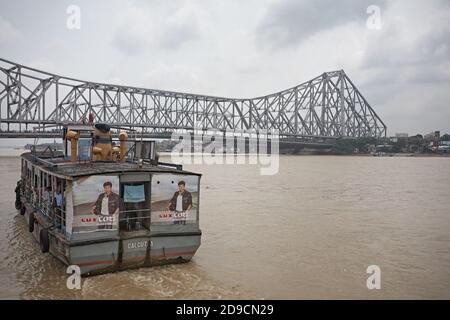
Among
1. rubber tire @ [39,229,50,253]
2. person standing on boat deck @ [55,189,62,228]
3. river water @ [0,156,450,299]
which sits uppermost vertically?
person standing on boat deck @ [55,189,62,228]

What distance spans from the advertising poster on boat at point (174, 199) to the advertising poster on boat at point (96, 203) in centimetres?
91

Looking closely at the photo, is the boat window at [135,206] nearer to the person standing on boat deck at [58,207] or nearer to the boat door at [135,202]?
the boat door at [135,202]

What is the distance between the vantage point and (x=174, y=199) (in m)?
10.1

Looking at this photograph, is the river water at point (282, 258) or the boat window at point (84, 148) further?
the boat window at point (84, 148)

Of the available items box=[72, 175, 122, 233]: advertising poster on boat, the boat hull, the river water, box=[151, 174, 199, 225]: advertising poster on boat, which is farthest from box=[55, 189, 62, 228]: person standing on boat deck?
box=[151, 174, 199, 225]: advertising poster on boat

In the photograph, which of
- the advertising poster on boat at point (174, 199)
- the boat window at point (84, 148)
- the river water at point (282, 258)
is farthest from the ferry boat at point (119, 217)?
the boat window at point (84, 148)

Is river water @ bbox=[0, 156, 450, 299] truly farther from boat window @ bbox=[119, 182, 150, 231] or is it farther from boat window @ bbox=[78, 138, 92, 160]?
A: boat window @ bbox=[78, 138, 92, 160]

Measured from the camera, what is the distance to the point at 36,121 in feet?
240

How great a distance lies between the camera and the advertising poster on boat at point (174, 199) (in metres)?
9.92

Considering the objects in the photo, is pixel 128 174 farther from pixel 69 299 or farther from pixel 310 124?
pixel 310 124

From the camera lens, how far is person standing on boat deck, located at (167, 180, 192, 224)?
33.2 feet

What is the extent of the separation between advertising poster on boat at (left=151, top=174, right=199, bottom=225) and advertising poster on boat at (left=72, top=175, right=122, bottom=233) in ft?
3.00

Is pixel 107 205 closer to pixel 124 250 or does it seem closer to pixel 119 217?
pixel 119 217
